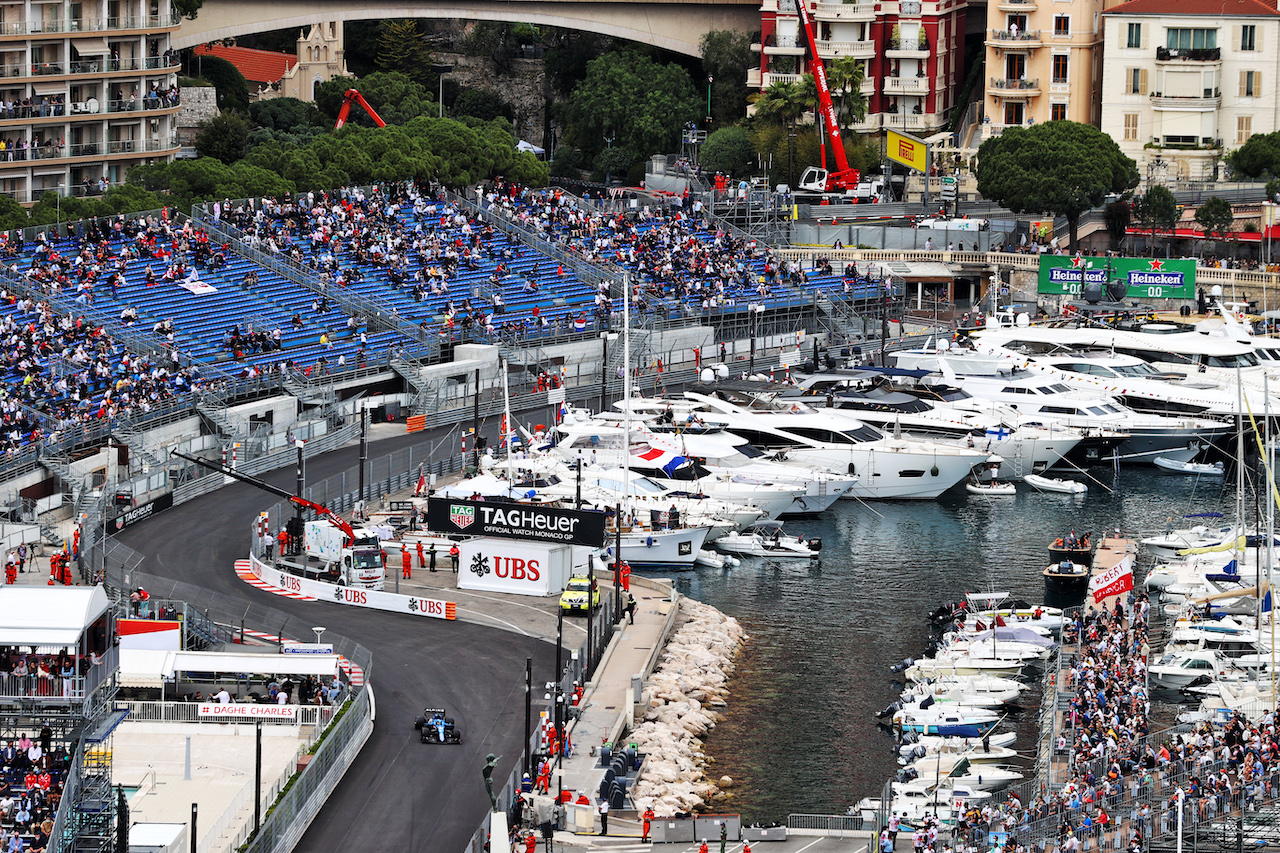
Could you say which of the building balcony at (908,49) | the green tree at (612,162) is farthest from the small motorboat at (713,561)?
the building balcony at (908,49)

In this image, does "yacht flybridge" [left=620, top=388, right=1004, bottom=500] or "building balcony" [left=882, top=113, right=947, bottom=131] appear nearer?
"yacht flybridge" [left=620, top=388, right=1004, bottom=500]

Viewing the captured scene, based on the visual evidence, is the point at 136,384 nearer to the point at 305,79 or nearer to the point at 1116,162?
the point at 1116,162

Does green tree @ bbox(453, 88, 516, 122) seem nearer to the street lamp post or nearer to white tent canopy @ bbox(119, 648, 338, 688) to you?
the street lamp post

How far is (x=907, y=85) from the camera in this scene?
16038 cm

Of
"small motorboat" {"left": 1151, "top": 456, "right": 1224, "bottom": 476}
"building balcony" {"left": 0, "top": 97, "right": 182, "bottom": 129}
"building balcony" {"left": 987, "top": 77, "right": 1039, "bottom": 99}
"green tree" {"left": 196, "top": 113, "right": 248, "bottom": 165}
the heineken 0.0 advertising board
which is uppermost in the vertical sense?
"building balcony" {"left": 987, "top": 77, "right": 1039, "bottom": 99}

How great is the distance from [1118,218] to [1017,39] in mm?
15225

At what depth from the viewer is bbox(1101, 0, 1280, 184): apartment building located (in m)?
151

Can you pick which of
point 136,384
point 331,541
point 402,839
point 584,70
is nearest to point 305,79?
point 584,70

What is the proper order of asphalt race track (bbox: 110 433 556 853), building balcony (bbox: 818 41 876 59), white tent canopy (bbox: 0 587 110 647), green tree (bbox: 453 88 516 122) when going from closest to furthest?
white tent canopy (bbox: 0 587 110 647) < asphalt race track (bbox: 110 433 556 853) < building balcony (bbox: 818 41 876 59) < green tree (bbox: 453 88 516 122)

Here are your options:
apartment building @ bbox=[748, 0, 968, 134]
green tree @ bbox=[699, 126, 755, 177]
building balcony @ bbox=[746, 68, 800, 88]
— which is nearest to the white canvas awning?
green tree @ bbox=[699, 126, 755, 177]

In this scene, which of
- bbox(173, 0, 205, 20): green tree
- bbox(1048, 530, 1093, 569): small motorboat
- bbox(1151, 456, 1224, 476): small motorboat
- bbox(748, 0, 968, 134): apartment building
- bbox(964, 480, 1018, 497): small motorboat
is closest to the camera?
bbox(1048, 530, 1093, 569): small motorboat

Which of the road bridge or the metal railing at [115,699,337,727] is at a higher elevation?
the road bridge

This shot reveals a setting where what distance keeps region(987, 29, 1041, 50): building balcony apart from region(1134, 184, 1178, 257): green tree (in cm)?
1501

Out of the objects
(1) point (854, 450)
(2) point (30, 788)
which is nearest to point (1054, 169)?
(1) point (854, 450)
